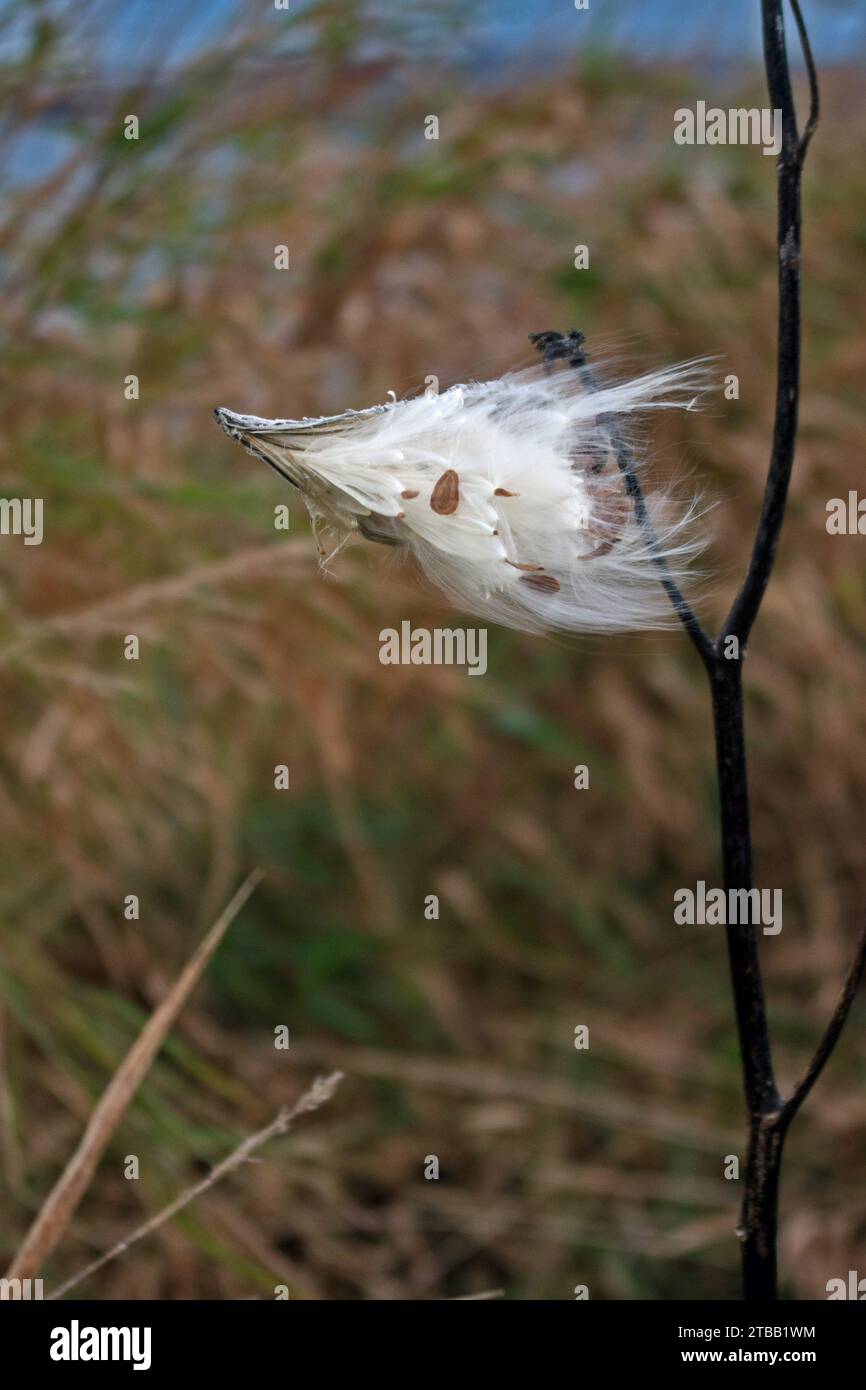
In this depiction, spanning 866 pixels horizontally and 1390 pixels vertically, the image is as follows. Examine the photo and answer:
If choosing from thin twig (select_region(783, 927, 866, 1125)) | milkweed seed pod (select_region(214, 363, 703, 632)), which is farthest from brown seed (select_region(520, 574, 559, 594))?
thin twig (select_region(783, 927, 866, 1125))

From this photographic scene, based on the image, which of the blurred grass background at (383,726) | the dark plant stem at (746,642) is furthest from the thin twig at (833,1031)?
the blurred grass background at (383,726)

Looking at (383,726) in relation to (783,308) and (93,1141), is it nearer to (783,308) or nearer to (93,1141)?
(93,1141)

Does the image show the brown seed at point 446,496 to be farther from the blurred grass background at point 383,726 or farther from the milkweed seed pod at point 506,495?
the blurred grass background at point 383,726

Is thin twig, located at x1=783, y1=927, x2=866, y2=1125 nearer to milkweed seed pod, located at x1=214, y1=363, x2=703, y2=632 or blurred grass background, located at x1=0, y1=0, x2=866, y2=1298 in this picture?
milkweed seed pod, located at x1=214, y1=363, x2=703, y2=632

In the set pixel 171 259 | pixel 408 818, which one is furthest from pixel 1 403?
pixel 408 818

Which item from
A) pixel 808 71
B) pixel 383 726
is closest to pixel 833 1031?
pixel 808 71

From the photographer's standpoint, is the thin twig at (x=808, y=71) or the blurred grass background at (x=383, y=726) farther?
the blurred grass background at (x=383, y=726)
